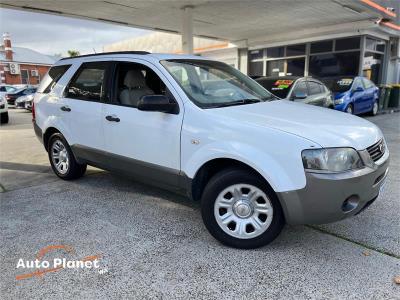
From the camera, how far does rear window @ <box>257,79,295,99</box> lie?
775 cm

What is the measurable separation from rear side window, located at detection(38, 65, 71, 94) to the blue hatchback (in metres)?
8.46

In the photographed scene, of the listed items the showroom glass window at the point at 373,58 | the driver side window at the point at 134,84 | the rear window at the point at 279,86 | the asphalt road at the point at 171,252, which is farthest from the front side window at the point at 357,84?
the driver side window at the point at 134,84

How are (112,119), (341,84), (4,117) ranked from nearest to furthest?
1. (112,119)
2. (341,84)
3. (4,117)

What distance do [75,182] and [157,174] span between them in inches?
82.9

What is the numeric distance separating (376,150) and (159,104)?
2124 mm

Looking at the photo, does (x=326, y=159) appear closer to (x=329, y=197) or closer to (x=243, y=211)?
(x=329, y=197)

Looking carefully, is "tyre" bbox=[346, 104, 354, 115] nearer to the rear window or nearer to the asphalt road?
the rear window

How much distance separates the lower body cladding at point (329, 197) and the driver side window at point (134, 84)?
2.04 m

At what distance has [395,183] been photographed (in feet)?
17.0

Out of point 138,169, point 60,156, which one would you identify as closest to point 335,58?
point 60,156

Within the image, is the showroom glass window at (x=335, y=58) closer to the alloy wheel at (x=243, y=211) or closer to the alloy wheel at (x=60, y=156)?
the alloy wheel at (x=60, y=156)

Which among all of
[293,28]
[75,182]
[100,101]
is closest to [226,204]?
[100,101]

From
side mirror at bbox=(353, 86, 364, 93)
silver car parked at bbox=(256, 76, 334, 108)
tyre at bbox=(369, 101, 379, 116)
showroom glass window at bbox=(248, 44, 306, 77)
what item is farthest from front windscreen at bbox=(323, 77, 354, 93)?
showroom glass window at bbox=(248, 44, 306, 77)

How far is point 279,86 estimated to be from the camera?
7953 millimetres
